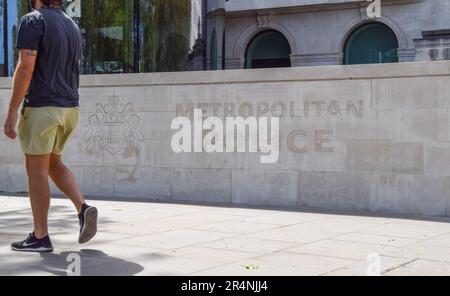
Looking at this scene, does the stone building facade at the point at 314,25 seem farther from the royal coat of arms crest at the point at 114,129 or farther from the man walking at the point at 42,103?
the man walking at the point at 42,103

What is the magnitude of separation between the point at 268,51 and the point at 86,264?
51.6 feet

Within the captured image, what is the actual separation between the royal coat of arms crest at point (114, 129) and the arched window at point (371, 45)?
387 inches

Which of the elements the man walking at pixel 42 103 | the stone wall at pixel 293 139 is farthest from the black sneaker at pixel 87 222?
the stone wall at pixel 293 139

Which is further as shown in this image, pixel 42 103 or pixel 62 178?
pixel 62 178

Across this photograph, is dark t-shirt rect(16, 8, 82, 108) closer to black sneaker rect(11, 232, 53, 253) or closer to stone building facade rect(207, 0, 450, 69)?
black sneaker rect(11, 232, 53, 253)

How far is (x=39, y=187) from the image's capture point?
18.5 ft

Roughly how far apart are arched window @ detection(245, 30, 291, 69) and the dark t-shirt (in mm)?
14553

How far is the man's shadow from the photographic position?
4969 mm

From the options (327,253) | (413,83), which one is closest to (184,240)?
(327,253)

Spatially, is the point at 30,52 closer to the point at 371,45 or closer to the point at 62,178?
the point at 62,178

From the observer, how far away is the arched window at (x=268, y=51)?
20047 mm

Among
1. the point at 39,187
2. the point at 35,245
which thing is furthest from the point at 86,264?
the point at 39,187

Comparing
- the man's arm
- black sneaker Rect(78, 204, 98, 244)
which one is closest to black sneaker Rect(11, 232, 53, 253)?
black sneaker Rect(78, 204, 98, 244)

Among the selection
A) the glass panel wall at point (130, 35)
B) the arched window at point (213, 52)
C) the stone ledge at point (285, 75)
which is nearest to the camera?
the stone ledge at point (285, 75)
